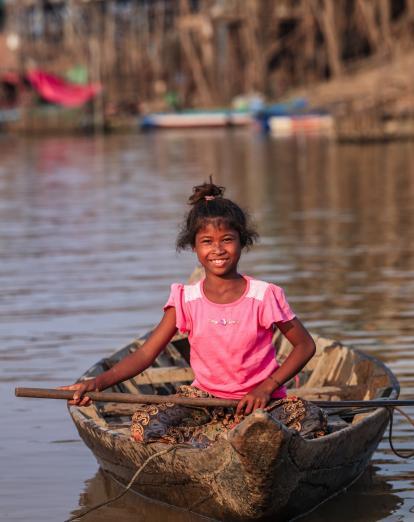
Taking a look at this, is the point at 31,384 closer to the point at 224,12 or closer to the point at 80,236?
the point at 80,236

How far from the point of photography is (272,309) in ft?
19.2

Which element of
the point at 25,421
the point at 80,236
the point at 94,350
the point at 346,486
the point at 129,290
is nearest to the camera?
the point at 346,486

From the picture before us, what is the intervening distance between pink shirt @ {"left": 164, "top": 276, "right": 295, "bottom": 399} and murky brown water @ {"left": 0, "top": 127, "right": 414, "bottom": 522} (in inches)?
24.1

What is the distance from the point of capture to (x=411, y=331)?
10133 mm

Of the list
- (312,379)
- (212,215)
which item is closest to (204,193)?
(212,215)

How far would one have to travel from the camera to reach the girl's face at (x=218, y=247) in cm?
584

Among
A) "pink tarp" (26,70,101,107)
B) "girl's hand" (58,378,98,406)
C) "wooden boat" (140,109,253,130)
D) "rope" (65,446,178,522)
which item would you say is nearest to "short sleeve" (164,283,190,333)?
"girl's hand" (58,378,98,406)

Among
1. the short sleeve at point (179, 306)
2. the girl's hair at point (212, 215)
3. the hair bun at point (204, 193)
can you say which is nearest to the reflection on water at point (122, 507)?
the short sleeve at point (179, 306)

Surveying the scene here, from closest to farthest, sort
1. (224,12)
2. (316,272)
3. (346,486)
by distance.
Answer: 1. (346,486)
2. (316,272)
3. (224,12)

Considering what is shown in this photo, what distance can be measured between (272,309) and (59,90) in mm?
54319

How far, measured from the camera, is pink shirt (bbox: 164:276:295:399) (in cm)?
588

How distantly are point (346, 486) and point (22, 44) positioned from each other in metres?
70.1

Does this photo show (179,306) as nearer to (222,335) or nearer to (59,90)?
(222,335)

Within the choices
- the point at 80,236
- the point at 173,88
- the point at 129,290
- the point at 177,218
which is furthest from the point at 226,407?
the point at 173,88
